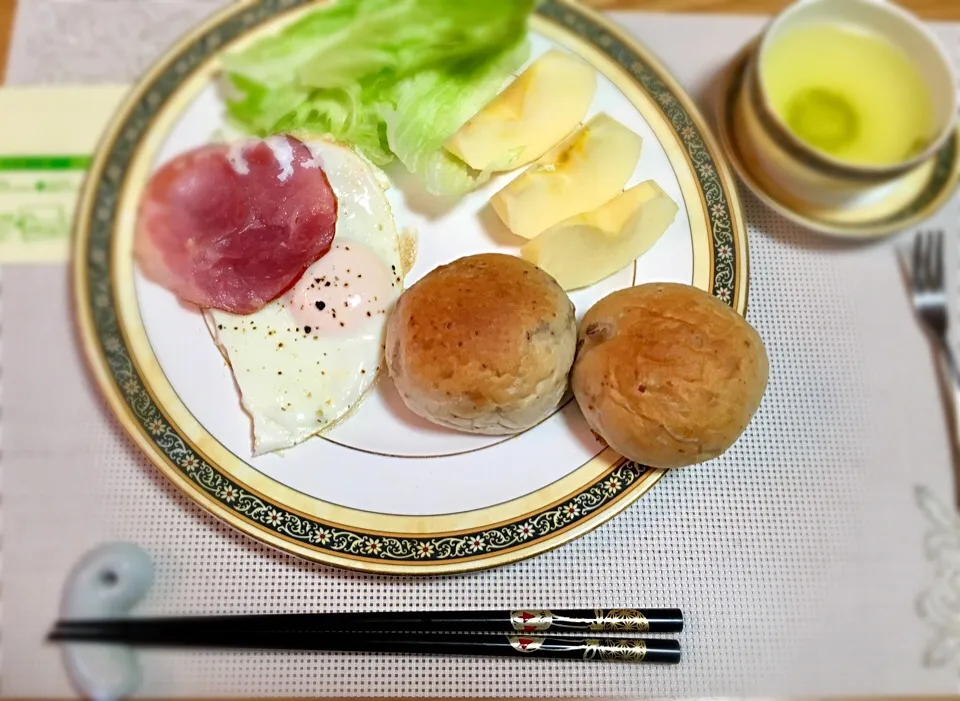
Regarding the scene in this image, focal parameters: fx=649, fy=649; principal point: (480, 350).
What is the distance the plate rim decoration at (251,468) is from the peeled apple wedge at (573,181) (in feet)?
0.41

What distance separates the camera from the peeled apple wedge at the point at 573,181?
1312mm

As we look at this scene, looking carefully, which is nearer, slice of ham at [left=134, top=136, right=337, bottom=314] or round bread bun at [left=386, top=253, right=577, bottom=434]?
round bread bun at [left=386, top=253, right=577, bottom=434]

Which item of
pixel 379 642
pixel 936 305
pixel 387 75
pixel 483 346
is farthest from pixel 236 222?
pixel 936 305

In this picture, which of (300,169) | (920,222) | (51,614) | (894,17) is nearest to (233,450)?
(51,614)

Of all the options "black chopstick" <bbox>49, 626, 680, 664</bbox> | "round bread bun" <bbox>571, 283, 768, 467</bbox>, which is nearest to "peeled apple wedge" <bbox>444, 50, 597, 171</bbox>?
→ "round bread bun" <bbox>571, 283, 768, 467</bbox>

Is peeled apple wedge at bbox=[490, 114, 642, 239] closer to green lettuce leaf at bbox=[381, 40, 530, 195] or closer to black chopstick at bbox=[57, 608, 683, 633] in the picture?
green lettuce leaf at bbox=[381, 40, 530, 195]

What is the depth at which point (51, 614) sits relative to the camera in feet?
4.05

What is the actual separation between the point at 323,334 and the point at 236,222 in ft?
1.01

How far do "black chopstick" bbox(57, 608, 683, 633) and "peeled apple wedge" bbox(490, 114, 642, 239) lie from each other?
0.74m

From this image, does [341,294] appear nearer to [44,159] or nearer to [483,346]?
[483,346]

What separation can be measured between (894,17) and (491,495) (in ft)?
4.19

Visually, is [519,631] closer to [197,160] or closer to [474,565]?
[474,565]

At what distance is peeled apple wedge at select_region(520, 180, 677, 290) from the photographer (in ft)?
4.17

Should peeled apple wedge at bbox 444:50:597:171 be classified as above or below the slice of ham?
below
